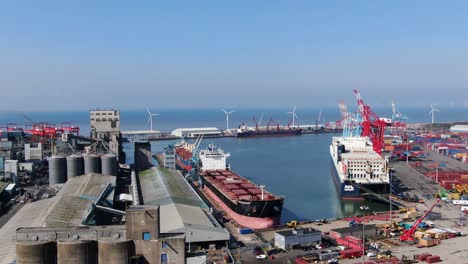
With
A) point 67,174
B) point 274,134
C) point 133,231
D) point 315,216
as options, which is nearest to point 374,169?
point 315,216

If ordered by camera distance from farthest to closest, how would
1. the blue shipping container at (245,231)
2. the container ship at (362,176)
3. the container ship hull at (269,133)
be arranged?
the container ship hull at (269,133), the container ship at (362,176), the blue shipping container at (245,231)

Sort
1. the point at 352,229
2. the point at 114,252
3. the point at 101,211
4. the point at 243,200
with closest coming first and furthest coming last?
1. the point at 114,252
2. the point at 101,211
3. the point at 352,229
4. the point at 243,200

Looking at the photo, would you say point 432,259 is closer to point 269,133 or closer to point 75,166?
point 75,166

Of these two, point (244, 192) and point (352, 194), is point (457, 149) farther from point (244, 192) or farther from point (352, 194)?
point (244, 192)

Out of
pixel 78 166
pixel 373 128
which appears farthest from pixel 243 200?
pixel 373 128

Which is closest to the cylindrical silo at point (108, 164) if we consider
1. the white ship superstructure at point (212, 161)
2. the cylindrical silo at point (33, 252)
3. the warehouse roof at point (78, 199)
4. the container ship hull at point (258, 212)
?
the warehouse roof at point (78, 199)

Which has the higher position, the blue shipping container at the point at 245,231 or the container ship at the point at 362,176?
the container ship at the point at 362,176

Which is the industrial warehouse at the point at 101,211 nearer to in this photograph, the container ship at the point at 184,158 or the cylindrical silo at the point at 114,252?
the cylindrical silo at the point at 114,252

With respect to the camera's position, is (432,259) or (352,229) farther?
(352,229)
